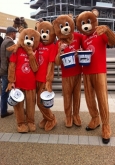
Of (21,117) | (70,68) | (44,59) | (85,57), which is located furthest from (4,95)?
(85,57)

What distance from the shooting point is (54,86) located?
760 cm

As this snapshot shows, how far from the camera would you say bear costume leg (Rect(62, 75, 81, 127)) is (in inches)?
165

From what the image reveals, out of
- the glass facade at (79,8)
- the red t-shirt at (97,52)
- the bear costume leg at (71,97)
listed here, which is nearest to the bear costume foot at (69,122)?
the bear costume leg at (71,97)

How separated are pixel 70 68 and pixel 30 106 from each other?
40.1 inches

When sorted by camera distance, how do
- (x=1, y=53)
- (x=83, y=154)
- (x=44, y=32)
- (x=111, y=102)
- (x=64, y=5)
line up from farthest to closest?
(x=64, y=5), (x=111, y=102), (x=1, y=53), (x=44, y=32), (x=83, y=154)

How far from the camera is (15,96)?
152 inches

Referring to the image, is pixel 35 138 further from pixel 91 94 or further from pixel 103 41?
pixel 103 41

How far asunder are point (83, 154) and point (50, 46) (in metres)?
1.92

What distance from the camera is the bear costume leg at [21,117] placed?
4.15m

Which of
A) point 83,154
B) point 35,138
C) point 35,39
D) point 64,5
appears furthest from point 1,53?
point 64,5

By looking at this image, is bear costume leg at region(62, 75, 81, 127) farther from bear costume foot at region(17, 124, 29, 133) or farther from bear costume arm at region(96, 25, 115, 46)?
bear costume arm at region(96, 25, 115, 46)

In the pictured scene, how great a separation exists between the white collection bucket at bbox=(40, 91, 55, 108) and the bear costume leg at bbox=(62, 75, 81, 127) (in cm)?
44

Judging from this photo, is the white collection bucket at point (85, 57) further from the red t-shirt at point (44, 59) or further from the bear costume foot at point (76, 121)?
the bear costume foot at point (76, 121)

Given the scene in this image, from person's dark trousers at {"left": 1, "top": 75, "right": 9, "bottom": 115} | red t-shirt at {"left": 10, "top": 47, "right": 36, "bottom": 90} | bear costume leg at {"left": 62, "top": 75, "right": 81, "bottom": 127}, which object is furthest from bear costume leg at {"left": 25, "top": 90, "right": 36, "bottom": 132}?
person's dark trousers at {"left": 1, "top": 75, "right": 9, "bottom": 115}
